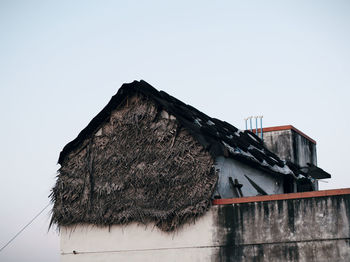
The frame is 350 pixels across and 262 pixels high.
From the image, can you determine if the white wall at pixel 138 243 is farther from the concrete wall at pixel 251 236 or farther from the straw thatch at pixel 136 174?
the straw thatch at pixel 136 174

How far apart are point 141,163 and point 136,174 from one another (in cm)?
38

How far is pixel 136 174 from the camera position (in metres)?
17.4

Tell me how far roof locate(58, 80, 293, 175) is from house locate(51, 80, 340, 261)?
0.03 m

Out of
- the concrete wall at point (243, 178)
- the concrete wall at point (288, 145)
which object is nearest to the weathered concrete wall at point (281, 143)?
the concrete wall at point (288, 145)

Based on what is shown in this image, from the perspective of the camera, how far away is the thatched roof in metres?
16.3

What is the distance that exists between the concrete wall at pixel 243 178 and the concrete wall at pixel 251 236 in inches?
47.9

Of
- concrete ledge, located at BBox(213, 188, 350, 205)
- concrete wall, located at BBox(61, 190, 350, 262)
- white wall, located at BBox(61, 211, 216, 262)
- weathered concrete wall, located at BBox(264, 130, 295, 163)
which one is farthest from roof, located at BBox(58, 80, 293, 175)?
weathered concrete wall, located at BBox(264, 130, 295, 163)

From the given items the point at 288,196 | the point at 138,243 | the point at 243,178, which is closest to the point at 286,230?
the point at 288,196

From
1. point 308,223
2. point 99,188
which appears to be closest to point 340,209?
point 308,223

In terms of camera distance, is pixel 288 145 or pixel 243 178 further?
pixel 288 145

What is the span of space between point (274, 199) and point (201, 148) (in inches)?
108

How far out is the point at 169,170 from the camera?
55.4 ft

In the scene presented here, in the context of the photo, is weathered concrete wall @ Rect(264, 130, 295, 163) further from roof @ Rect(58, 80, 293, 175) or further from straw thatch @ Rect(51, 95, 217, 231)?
straw thatch @ Rect(51, 95, 217, 231)

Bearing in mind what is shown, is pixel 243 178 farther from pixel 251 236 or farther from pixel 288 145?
pixel 288 145
